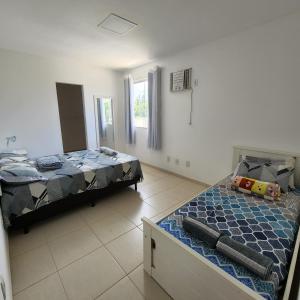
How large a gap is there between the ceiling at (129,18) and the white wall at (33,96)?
1.04 ft

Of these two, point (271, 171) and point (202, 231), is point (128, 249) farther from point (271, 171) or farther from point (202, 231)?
point (271, 171)

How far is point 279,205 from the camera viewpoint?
172 centimetres

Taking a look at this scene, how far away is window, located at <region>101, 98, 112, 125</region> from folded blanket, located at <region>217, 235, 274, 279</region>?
4276 mm

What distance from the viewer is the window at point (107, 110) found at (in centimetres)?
466

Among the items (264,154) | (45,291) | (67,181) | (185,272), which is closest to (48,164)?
(67,181)

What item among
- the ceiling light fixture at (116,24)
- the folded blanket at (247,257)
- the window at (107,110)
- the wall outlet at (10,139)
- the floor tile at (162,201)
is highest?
the ceiling light fixture at (116,24)

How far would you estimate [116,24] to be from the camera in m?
2.21

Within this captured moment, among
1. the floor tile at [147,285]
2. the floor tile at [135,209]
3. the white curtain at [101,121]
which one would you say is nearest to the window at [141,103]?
the white curtain at [101,121]

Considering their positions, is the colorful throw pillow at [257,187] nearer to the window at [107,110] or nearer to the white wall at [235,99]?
the white wall at [235,99]

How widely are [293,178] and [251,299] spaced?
5.97 ft

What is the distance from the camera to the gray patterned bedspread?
1.84 metres

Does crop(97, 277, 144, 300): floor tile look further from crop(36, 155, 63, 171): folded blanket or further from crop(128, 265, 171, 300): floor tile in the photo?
crop(36, 155, 63, 171): folded blanket

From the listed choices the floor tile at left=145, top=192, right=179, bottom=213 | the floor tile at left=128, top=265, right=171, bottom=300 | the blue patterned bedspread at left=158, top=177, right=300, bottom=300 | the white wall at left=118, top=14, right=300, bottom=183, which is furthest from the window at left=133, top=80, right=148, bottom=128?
the floor tile at left=128, top=265, right=171, bottom=300

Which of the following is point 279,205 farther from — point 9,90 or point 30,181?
point 9,90
